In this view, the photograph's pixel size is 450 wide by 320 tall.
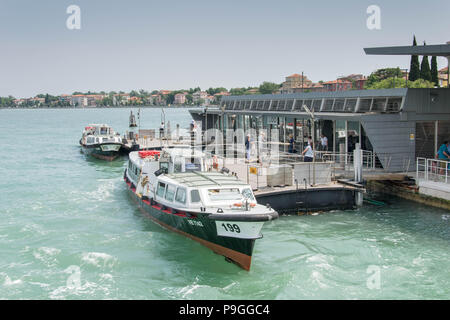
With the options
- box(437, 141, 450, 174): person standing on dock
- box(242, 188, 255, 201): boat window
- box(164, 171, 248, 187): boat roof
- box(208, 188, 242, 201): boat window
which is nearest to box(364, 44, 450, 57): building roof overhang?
box(437, 141, 450, 174): person standing on dock

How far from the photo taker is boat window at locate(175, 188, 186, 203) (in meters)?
16.6

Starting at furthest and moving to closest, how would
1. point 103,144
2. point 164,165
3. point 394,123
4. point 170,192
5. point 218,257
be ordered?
point 103,144, point 394,123, point 164,165, point 170,192, point 218,257

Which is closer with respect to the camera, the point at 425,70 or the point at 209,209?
the point at 209,209

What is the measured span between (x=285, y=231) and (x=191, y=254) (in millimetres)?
4307

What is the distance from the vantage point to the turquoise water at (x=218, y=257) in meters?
13.5

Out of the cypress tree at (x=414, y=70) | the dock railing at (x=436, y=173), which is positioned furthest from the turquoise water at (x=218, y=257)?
the cypress tree at (x=414, y=70)

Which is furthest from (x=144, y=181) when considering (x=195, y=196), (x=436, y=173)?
(x=436, y=173)

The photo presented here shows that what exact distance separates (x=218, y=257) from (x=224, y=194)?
6.89 ft

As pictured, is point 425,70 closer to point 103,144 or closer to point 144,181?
point 103,144

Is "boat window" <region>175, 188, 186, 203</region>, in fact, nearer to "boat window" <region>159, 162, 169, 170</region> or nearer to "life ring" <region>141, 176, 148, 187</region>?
"life ring" <region>141, 176, 148, 187</region>

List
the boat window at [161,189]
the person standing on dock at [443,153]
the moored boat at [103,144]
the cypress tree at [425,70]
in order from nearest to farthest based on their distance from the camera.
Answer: the boat window at [161,189] → the person standing on dock at [443,153] → the moored boat at [103,144] → the cypress tree at [425,70]

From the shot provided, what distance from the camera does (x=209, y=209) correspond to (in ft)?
50.4

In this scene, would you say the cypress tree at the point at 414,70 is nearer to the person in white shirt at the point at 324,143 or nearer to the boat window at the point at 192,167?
the person in white shirt at the point at 324,143
